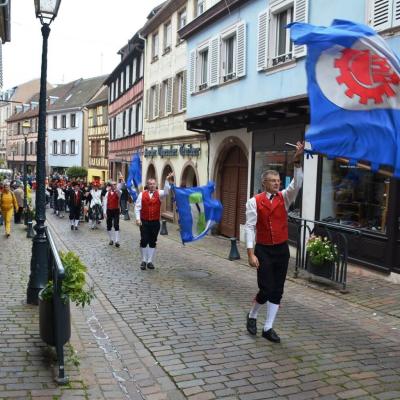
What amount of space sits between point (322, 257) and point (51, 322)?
207 inches

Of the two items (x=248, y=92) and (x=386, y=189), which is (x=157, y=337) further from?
(x=248, y=92)

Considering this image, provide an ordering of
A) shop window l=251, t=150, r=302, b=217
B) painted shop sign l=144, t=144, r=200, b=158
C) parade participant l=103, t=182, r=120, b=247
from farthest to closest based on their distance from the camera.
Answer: painted shop sign l=144, t=144, r=200, b=158
parade participant l=103, t=182, r=120, b=247
shop window l=251, t=150, r=302, b=217

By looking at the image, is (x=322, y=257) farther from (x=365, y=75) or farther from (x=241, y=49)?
(x=241, y=49)

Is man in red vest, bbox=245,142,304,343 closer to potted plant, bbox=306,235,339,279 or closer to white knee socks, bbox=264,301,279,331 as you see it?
white knee socks, bbox=264,301,279,331

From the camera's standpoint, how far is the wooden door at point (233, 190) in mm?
16469

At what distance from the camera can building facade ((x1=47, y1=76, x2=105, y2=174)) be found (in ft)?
179

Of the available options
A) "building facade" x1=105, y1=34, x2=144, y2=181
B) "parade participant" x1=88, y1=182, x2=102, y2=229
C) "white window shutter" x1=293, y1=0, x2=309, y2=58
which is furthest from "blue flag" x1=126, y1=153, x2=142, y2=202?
"building facade" x1=105, y1=34, x2=144, y2=181

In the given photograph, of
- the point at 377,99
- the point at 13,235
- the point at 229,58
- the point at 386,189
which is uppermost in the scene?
the point at 229,58

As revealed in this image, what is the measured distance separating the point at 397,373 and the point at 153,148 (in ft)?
69.5

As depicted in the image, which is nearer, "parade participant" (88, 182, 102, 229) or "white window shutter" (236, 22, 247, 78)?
"white window shutter" (236, 22, 247, 78)

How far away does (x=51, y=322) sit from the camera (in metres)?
5.02

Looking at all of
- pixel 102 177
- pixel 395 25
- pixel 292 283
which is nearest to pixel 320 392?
pixel 292 283

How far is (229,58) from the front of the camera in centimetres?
1620

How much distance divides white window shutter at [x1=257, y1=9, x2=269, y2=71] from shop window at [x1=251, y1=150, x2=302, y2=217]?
2299 millimetres
